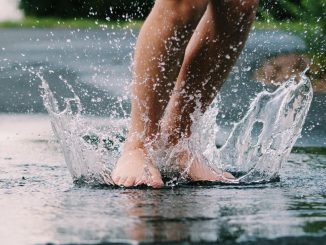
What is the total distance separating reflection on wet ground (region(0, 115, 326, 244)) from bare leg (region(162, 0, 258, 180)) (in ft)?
0.90

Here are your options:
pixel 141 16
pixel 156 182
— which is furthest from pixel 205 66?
pixel 141 16

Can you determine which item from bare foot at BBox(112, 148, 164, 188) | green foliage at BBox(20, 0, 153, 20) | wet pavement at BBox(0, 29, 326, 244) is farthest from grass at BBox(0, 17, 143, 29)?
bare foot at BBox(112, 148, 164, 188)

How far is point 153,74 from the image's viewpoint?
360 cm

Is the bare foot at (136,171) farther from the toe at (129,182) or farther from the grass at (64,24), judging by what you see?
the grass at (64,24)

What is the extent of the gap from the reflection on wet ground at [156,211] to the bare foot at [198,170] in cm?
17

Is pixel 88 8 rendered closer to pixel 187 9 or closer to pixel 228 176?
pixel 228 176

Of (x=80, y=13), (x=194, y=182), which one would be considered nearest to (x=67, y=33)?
(x=80, y=13)

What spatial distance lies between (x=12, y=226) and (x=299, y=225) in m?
0.71

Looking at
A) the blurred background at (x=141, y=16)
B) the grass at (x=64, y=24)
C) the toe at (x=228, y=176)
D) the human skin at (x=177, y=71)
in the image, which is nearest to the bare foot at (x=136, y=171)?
the human skin at (x=177, y=71)

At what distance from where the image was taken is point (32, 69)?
9188mm

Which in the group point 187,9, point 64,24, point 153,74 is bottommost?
point 153,74

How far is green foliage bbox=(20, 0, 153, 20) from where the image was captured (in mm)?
17203

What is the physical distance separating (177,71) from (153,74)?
0.08 metres

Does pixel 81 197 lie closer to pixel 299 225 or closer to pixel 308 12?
pixel 299 225
